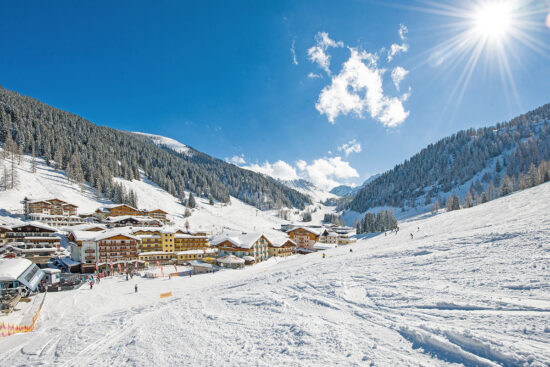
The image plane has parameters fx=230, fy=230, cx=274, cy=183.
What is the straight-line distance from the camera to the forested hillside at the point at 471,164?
141375 millimetres

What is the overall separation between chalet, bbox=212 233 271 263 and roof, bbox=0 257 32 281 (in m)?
30.2

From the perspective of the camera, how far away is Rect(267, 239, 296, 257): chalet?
58.2 metres

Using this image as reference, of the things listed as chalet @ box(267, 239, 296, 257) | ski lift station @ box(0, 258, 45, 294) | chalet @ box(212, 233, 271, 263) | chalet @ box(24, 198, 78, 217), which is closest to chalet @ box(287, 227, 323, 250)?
chalet @ box(267, 239, 296, 257)

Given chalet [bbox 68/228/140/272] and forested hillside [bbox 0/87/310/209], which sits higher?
forested hillside [bbox 0/87/310/209]

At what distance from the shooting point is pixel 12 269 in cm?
2784

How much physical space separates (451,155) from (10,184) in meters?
250

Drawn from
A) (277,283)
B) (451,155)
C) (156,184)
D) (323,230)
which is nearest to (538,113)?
(451,155)

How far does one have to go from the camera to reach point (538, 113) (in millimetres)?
184375

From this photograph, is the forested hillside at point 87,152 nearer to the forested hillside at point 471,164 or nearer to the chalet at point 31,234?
the chalet at point 31,234

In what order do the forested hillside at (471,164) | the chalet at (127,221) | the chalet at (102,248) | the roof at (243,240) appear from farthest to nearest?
the forested hillside at (471,164) → the chalet at (127,221) → the roof at (243,240) → the chalet at (102,248)

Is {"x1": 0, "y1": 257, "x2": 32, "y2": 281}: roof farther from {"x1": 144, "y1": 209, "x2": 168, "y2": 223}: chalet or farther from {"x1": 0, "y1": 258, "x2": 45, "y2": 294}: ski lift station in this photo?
{"x1": 144, "y1": 209, "x2": 168, "y2": 223}: chalet

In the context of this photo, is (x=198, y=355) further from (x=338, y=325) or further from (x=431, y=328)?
(x=431, y=328)

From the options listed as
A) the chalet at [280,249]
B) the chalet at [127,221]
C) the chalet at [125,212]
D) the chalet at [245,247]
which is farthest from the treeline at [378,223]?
the chalet at [125,212]

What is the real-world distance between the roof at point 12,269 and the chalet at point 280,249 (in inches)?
1648
